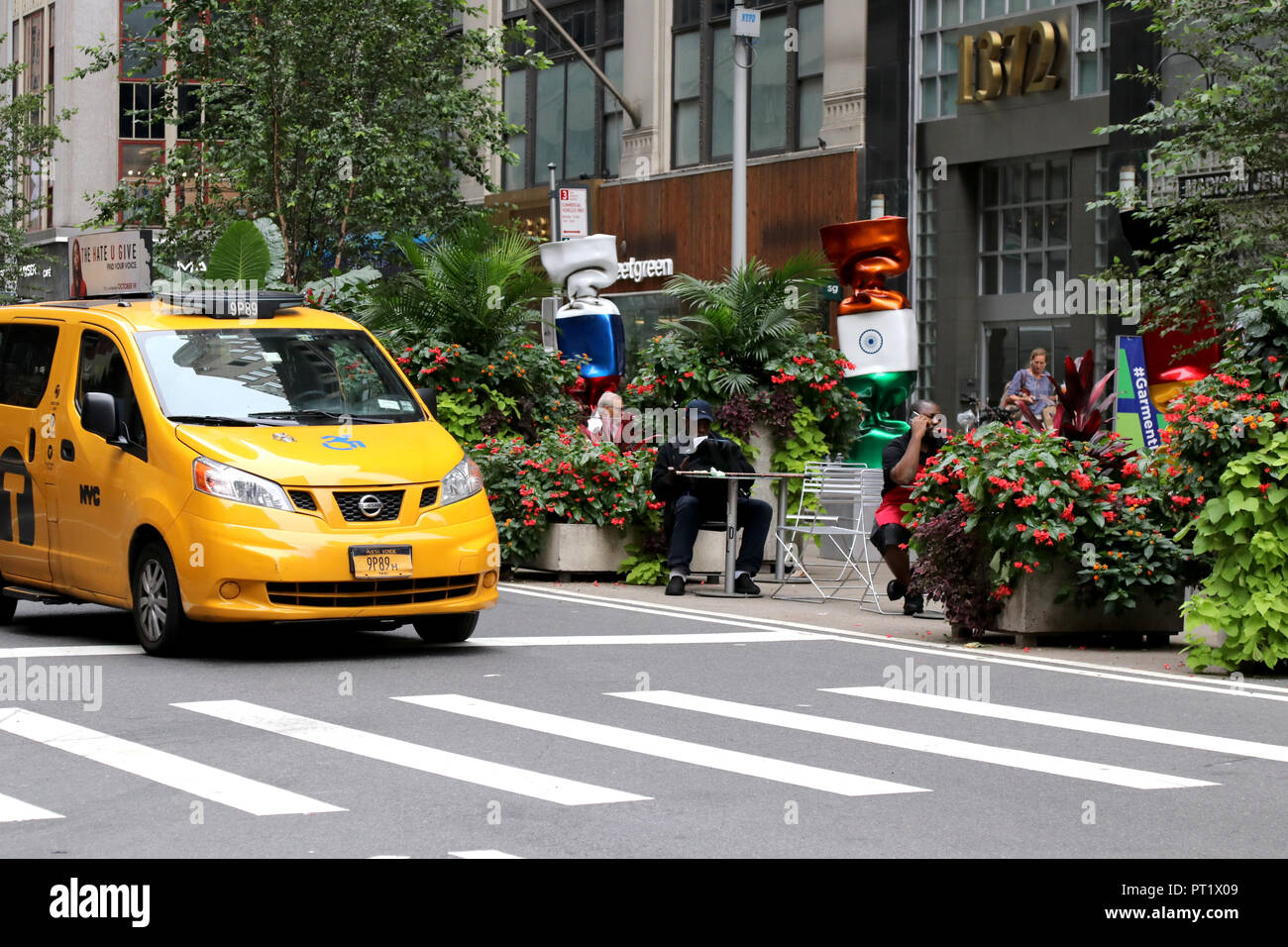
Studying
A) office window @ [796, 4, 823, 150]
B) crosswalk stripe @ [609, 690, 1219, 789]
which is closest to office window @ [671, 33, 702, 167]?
office window @ [796, 4, 823, 150]

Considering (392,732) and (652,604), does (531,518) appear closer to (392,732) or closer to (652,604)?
(652,604)

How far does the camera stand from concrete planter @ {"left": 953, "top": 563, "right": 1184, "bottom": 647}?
1294 centimetres

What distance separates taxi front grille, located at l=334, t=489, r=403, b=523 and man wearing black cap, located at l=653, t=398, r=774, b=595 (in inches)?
199

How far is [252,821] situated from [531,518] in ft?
33.7

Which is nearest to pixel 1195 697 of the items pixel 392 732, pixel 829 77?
pixel 392 732

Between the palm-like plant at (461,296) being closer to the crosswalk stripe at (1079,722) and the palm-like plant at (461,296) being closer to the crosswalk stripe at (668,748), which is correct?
the crosswalk stripe at (1079,722)

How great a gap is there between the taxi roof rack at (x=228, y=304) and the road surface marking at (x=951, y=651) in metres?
3.81

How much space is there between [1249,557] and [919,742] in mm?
3344

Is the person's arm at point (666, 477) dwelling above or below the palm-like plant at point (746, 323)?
below

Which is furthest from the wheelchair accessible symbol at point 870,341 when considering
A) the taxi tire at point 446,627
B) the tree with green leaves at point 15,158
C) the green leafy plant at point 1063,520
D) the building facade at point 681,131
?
the tree with green leaves at point 15,158

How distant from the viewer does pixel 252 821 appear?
691cm

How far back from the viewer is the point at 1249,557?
1137cm

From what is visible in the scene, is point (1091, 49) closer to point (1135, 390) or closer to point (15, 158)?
point (1135, 390)

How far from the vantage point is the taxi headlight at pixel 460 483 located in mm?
11789
